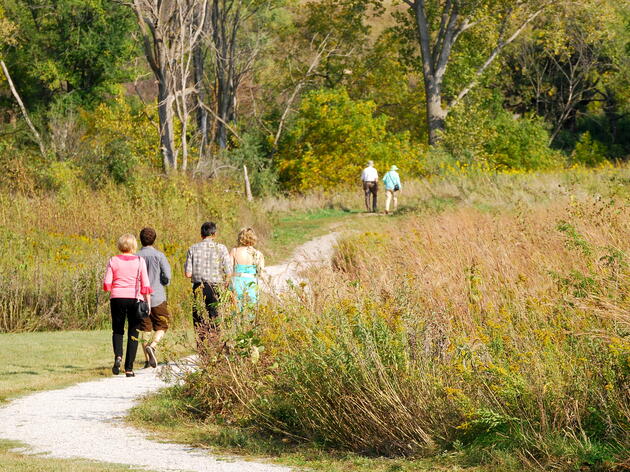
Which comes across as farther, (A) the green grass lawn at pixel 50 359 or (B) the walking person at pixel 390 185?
(B) the walking person at pixel 390 185

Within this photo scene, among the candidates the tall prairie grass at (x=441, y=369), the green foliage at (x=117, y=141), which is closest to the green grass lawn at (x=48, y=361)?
the tall prairie grass at (x=441, y=369)

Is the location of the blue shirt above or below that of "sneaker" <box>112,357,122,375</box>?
above

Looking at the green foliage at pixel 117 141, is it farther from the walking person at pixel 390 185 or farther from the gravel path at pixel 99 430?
the gravel path at pixel 99 430

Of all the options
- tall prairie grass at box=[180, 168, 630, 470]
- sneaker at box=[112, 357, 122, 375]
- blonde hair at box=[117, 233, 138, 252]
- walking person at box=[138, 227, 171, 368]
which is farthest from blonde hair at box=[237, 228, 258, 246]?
sneaker at box=[112, 357, 122, 375]

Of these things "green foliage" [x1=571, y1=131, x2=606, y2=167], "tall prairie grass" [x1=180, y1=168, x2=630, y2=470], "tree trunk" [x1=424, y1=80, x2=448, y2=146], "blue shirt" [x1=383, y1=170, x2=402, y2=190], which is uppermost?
"tree trunk" [x1=424, y1=80, x2=448, y2=146]

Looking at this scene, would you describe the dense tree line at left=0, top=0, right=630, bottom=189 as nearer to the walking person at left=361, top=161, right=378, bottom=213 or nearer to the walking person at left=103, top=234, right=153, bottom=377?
the walking person at left=361, top=161, right=378, bottom=213

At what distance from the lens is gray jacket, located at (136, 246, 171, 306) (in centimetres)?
1256

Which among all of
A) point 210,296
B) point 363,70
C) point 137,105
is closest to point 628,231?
point 210,296

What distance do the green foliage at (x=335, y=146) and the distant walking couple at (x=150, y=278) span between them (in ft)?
106

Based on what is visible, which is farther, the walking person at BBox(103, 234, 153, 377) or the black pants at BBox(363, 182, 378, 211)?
the black pants at BBox(363, 182, 378, 211)

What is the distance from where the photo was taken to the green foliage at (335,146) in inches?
1805

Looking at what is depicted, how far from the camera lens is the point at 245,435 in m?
8.75

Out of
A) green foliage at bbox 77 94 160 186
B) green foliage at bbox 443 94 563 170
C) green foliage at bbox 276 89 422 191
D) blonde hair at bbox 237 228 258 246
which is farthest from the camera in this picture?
green foliage at bbox 443 94 563 170

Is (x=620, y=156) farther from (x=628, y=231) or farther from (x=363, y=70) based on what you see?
(x=628, y=231)
